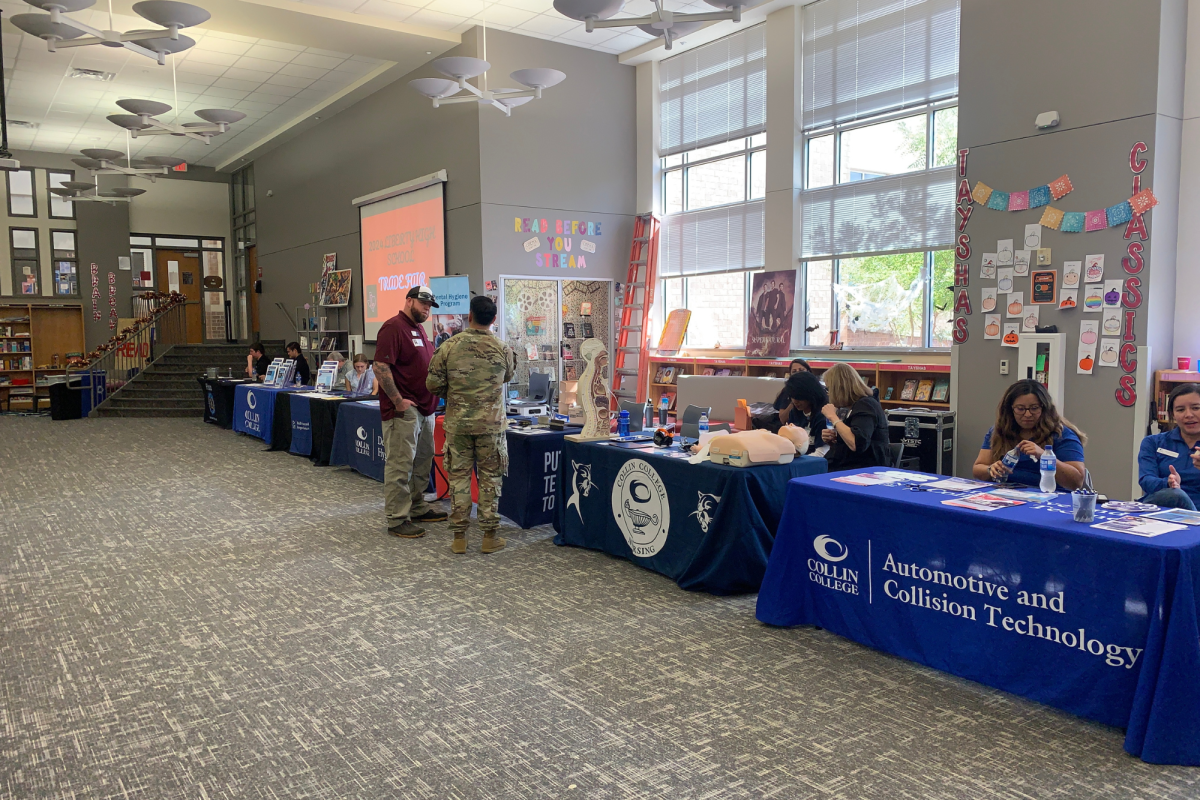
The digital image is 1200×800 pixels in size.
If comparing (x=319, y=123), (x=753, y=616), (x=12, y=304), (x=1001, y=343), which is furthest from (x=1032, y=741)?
(x=12, y=304)

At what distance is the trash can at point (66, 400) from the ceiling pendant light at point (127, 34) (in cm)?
869

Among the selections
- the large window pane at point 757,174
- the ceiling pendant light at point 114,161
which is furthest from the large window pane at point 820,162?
the ceiling pendant light at point 114,161

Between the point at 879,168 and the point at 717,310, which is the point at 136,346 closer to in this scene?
the point at 717,310

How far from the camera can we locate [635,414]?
17.8 ft

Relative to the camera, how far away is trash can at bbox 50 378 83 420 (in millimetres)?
13844

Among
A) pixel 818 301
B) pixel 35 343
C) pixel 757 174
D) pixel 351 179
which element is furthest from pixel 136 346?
pixel 818 301

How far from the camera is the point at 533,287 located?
35.0 feet

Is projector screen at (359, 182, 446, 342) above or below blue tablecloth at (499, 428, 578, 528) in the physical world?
above

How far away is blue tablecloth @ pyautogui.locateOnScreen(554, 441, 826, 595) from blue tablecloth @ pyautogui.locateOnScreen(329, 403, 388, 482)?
2864 millimetres

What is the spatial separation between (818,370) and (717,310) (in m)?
2.28

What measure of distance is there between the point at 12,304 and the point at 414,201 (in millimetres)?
10069

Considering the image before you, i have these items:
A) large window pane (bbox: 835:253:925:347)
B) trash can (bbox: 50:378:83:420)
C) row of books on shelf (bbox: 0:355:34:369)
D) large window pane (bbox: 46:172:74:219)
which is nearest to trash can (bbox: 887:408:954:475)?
large window pane (bbox: 835:253:925:347)

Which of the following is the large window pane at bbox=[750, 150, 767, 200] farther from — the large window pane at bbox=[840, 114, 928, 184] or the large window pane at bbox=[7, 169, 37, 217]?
the large window pane at bbox=[7, 169, 37, 217]

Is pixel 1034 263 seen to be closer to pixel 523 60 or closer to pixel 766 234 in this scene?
pixel 766 234
